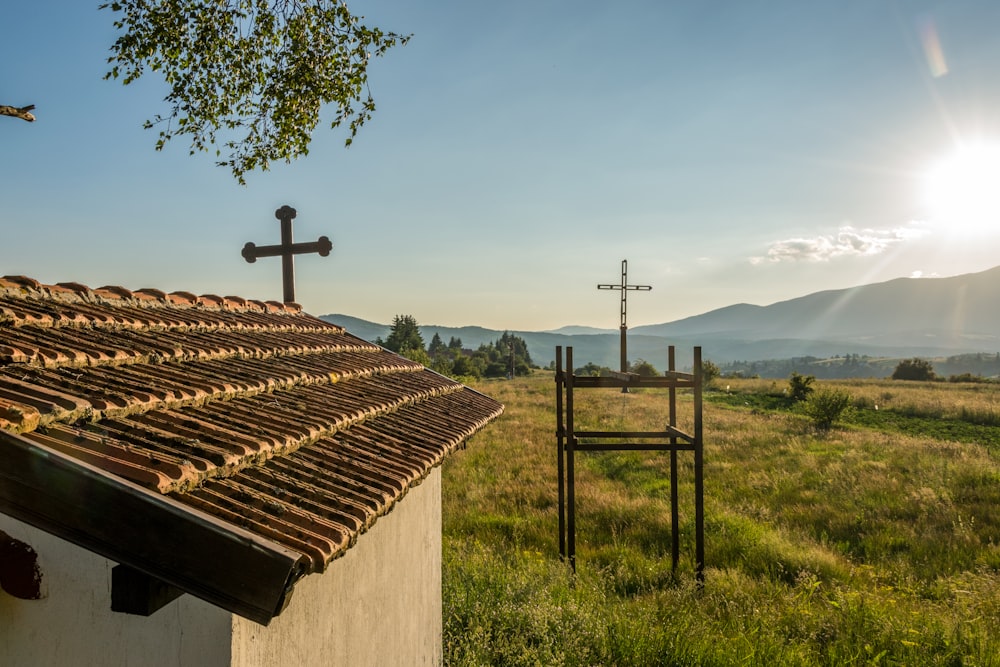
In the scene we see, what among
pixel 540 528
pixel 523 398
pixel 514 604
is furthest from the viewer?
pixel 523 398

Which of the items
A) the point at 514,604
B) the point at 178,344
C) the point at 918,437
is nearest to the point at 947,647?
the point at 514,604

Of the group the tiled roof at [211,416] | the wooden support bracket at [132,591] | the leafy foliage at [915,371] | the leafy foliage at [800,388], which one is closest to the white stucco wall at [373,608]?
the wooden support bracket at [132,591]

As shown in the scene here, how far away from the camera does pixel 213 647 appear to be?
2.04m

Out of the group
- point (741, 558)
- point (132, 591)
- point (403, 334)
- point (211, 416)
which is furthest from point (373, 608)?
point (403, 334)

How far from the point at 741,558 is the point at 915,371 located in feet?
184

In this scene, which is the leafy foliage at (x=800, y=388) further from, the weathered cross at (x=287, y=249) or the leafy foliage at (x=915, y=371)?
the weathered cross at (x=287, y=249)

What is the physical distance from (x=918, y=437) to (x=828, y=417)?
2.81 meters

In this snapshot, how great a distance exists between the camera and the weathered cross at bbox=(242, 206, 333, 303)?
697cm

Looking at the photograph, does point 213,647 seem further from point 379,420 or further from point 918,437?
point 918,437

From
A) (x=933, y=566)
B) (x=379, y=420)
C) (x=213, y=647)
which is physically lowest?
(x=933, y=566)

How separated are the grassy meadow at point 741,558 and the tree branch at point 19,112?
5169mm

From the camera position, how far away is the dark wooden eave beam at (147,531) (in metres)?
1.60

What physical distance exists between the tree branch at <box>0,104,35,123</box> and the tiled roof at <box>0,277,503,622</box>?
0.93 meters

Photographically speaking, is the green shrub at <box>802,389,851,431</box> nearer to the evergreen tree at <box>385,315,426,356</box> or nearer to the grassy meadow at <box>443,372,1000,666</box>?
the grassy meadow at <box>443,372,1000,666</box>
